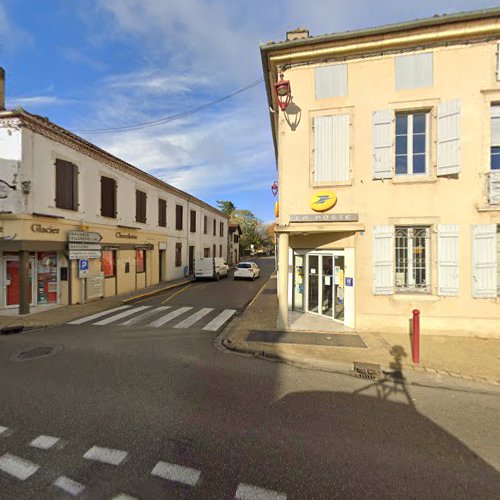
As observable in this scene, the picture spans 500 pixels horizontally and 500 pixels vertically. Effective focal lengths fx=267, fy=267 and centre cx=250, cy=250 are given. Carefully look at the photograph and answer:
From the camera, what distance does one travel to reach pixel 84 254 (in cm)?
1115

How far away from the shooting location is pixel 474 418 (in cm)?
352

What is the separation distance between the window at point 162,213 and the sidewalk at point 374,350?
1226 cm

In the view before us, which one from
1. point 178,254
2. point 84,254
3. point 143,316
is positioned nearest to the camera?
point 143,316

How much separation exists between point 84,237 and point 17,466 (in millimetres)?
10074

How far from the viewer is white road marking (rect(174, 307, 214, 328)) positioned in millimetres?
8023

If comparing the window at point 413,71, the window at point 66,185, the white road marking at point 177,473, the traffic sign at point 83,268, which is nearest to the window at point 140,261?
the traffic sign at point 83,268

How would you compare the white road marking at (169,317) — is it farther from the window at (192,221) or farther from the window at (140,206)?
the window at (192,221)

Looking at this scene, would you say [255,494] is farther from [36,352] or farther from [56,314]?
[56,314]

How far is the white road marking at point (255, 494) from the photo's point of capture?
7.59 ft

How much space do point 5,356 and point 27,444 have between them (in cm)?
378

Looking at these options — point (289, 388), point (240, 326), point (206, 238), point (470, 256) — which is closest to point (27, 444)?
point (289, 388)

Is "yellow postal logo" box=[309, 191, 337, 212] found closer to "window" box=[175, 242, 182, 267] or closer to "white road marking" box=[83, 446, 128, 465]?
"white road marking" box=[83, 446, 128, 465]

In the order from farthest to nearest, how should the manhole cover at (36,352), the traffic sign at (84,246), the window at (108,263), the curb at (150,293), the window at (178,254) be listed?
the window at (178,254) < the window at (108,263) < the curb at (150,293) < the traffic sign at (84,246) < the manhole cover at (36,352)

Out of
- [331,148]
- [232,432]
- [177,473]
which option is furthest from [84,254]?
[177,473]
